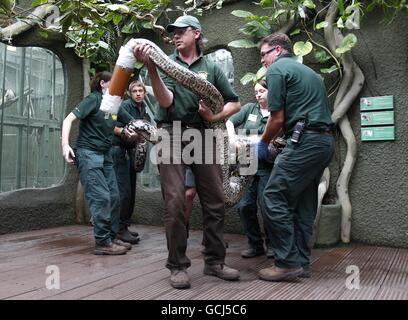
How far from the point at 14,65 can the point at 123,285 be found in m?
3.43

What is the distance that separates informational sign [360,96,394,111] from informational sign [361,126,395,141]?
0.20 metres

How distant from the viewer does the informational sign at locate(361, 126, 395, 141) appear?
391cm

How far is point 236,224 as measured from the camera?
4.65 meters

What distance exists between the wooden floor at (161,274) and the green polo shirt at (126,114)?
1.06m

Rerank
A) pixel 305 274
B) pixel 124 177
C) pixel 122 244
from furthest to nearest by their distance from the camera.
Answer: pixel 124 177 < pixel 122 244 < pixel 305 274

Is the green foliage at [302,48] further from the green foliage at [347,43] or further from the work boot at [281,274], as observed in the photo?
the work boot at [281,274]

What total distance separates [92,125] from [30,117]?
181 cm

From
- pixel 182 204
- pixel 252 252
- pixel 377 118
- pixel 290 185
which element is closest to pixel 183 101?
pixel 182 204

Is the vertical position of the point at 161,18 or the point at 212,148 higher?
the point at 161,18

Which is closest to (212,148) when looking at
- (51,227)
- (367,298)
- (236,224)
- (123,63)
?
(123,63)

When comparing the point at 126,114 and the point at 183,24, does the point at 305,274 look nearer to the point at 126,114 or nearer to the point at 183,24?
the point at 183,24

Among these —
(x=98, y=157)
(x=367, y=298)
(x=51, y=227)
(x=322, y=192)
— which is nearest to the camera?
(x=367, y=298)

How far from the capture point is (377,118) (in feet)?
13.1
